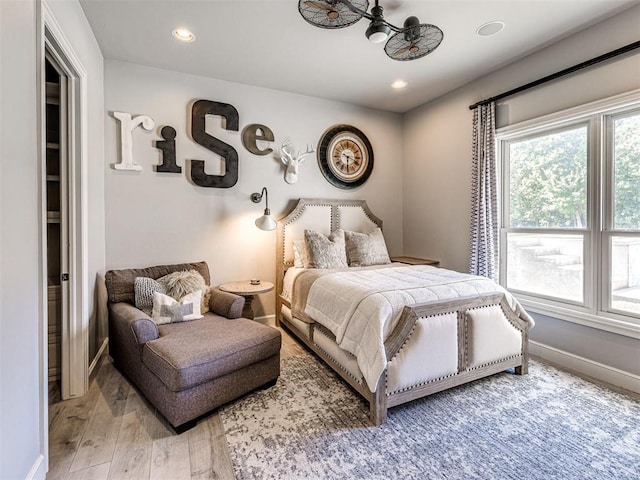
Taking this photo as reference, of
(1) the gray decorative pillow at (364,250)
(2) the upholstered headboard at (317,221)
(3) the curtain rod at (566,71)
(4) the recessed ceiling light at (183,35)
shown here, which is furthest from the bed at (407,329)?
(4) the recessed ceiling light at (183,35)

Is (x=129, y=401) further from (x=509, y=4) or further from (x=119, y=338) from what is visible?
(x=509, y=4)

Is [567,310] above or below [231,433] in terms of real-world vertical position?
above

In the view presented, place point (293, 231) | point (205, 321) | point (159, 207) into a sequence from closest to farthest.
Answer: point (205, 321), point (159, 207), point (293, 231)

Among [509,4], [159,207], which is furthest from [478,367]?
[159,207]

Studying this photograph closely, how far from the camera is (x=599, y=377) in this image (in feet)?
8.28

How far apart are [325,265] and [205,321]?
1.33 m

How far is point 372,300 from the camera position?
2094 mm

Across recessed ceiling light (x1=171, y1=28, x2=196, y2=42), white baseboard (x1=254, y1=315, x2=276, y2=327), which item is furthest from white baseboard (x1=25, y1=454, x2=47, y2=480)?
recessed ceiling light (x1=171, y1=28, x2=196, y2=42)

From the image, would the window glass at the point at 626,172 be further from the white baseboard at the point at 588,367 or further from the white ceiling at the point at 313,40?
the white baseboard at the point at 588,367

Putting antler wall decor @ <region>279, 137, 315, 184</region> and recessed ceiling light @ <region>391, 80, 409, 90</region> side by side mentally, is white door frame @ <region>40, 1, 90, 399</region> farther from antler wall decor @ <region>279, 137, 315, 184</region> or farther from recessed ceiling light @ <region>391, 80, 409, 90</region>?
recessed ceiling light @ <region>391, 80, 409, 90</region>

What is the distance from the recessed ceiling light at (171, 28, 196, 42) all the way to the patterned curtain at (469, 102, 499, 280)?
2910 millimetres

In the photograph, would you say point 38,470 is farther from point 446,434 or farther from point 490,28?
point 490,28

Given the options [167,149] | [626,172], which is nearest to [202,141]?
[167,149]

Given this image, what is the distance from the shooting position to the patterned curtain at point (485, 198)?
323 centimetres
